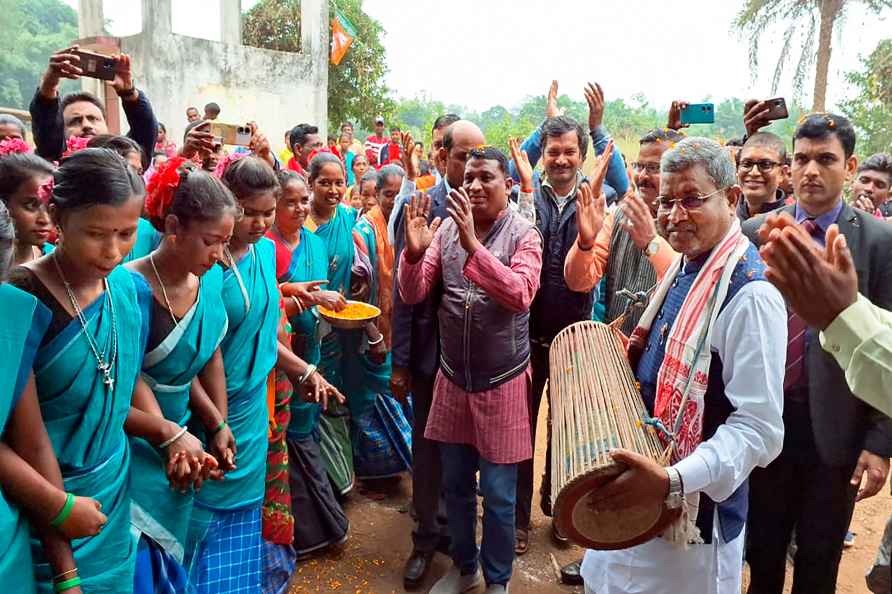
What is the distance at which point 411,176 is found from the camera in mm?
4887

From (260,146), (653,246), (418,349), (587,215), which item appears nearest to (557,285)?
(587,215)

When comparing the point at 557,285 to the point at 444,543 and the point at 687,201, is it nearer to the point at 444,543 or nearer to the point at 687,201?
the point at 444,543

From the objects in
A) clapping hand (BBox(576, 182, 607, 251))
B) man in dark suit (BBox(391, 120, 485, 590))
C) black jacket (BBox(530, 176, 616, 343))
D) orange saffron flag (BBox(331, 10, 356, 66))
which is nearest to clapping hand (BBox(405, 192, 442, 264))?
man in dark suit (BBox(391, 120, 485, 590))

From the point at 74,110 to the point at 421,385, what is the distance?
2452 mm

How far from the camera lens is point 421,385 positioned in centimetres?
374

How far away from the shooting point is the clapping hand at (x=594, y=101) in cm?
445

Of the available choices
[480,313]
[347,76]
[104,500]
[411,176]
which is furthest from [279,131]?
[104,500]

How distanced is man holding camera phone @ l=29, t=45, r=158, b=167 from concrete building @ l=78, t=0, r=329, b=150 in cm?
921

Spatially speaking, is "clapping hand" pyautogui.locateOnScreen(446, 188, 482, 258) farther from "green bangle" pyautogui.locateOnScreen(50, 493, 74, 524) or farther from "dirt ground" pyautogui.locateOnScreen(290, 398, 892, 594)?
"dirt ground" pyautogui.locateOnScreen(290, 398, 892, 594)

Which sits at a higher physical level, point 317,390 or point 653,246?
point 653,246

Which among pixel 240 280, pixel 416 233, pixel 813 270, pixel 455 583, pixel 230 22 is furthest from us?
pixel 230 22

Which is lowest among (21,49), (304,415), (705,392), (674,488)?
(304,415)

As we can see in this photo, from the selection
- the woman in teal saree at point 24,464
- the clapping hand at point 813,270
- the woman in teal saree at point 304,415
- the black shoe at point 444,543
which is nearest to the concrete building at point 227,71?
the woman in teal saree at point 304,415

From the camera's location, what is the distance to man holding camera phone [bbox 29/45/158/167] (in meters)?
3.21
